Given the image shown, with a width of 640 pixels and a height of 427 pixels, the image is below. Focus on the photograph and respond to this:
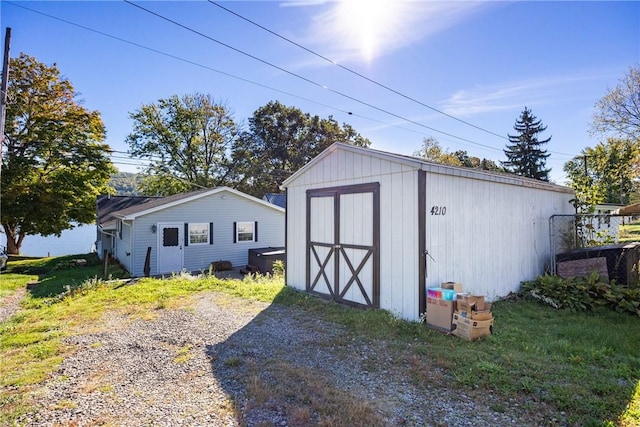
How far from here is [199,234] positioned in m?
14.0

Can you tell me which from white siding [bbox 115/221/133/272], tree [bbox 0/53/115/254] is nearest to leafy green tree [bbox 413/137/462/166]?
white siding [bbox 115/221/133/272]

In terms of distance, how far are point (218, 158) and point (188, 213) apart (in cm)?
1648

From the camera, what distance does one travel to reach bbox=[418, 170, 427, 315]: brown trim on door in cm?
516

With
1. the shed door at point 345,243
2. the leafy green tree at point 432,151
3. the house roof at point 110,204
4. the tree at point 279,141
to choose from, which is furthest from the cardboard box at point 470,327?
the leafy green tree at point 432,151

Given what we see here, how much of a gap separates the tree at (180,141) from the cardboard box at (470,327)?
24597mm

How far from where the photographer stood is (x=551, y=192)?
Result: 26.9ft


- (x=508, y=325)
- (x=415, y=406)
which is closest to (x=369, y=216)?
(x=508, y=325)

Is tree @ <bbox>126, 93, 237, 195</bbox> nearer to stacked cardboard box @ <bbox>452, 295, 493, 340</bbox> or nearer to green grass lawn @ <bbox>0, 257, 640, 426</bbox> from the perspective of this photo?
green grass lawn @ <bbox>0, 257, 640, 426</bbox>

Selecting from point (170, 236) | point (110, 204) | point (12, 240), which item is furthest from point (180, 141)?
point (170, 236)

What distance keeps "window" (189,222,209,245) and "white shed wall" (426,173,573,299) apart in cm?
1101

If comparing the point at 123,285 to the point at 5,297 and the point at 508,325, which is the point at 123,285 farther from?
the point at 508,325

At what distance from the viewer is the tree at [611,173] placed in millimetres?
8773

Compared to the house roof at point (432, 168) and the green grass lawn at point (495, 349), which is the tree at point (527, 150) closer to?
the house roof at point (432, 168)

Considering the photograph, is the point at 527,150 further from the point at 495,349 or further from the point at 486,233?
the point at 495,349
